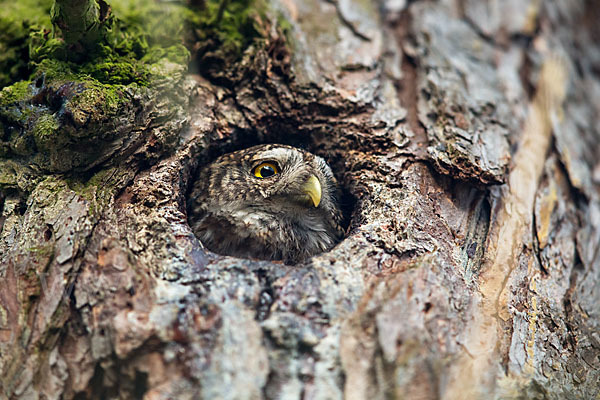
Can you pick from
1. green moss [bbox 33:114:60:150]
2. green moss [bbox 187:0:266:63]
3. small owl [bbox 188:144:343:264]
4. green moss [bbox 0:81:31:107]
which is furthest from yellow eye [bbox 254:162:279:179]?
green moss [bbox 0:81:31:107]

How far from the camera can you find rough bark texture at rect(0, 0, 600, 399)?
2029mm

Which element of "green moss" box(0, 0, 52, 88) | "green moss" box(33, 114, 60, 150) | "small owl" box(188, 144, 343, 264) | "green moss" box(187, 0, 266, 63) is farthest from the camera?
"small owl" box(188, 144, 343, 264)

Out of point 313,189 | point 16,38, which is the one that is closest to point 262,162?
point 313,189

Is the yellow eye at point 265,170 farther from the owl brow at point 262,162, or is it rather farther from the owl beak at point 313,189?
the owl beak at point 313,189

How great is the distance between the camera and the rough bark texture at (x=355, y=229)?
2029mm

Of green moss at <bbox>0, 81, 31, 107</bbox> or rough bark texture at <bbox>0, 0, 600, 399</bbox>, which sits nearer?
rough bark texture at <bbox>0, 0, 600, 399</bbox>

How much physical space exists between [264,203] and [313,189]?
1.24ft

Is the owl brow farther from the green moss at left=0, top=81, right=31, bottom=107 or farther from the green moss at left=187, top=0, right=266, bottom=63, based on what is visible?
the green moss at left=0, top=81, right=31, bottom=107

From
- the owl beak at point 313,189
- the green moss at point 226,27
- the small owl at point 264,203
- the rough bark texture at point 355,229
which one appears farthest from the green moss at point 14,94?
the owl beak at point 313,189

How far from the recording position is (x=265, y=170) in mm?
3395

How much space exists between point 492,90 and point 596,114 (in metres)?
1.01

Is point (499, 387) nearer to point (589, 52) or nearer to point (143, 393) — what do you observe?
point (143, 393)

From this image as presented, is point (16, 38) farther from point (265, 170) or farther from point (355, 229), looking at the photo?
point (355, 229)

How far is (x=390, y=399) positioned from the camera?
193cm
